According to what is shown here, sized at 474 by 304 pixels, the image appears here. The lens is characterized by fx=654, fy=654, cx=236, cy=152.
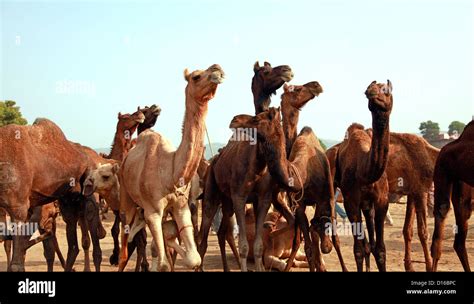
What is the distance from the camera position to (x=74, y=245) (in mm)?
11203

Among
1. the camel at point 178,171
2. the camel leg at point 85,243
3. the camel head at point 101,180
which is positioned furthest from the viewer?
the camel leg at point 85,243

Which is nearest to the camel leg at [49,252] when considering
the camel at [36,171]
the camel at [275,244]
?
the camel at [36,171]

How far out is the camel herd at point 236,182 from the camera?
29.8 feet

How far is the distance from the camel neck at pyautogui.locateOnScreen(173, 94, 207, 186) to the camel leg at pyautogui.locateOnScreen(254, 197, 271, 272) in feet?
5.07

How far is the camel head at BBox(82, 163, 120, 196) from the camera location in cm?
1063

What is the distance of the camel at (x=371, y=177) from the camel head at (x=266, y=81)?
5.11 ft

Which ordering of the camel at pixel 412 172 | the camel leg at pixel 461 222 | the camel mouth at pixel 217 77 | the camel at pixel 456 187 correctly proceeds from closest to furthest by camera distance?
the camel mouth at pixel 217 77 → the camel at pixel 456 187 → the camel leg at pixel 461 222 → the camel at pixel 412 172

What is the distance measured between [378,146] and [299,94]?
7.05 feet

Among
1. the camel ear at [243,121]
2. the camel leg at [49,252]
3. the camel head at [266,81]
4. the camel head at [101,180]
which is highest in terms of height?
the camel head at [266,81]

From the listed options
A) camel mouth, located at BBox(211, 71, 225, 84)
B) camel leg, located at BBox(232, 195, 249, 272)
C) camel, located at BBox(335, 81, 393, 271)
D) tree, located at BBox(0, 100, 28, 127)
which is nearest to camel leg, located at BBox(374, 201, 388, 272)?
camel, located at BBox(335, 81, 393, 271)

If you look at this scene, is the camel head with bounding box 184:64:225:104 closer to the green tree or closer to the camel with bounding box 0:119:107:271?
the camel with bounding box 0:119:107:271

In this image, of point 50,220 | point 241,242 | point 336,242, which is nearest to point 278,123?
point 241,242

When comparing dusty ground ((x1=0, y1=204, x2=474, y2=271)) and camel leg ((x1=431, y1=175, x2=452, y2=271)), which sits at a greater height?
camel leg ((x1=431, y1=175, x2=452, y2=271))

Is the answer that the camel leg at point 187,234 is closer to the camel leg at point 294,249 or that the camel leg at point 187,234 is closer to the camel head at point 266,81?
the camel leg at point 294,249
